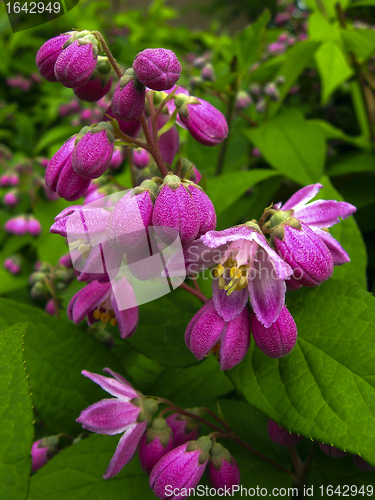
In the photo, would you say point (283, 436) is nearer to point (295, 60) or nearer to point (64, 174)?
point (64, 174)

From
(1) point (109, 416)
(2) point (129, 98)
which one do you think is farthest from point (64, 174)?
(1) point (109, 416)

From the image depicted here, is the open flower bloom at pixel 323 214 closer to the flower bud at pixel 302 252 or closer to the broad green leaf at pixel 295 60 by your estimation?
the flower bud at pixel 302 252

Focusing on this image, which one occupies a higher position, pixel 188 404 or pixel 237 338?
pixel 237 338

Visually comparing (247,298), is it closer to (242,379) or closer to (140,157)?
(242,379)

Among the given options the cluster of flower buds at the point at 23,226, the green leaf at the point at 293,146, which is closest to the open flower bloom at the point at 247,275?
the green leaf at the point at 293,146

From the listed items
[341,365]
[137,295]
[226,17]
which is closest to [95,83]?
[137,295]

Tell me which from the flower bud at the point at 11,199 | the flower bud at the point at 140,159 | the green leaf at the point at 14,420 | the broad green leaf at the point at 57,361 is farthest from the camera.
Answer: the flower bud at the point at 11,199
